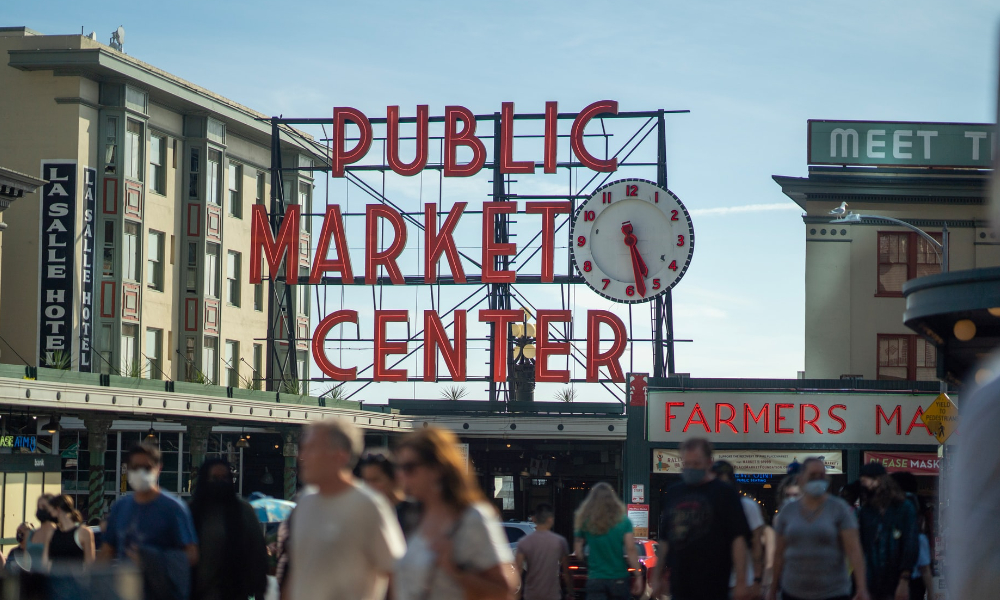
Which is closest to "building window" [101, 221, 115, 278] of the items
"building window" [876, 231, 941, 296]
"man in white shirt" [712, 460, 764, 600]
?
"building window" [876, 231, 941, 296]

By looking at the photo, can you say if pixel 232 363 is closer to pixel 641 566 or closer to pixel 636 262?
pixel 636 262

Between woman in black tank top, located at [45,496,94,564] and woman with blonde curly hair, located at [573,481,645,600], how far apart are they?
14.5 feet

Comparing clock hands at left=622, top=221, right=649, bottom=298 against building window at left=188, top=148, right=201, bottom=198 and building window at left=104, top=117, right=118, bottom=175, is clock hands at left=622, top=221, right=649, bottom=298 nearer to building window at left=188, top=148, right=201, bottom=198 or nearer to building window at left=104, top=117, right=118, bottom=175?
building window at left=188, top=148, right=201, bottom=198

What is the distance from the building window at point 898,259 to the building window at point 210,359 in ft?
78.2

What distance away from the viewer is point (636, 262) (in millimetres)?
40062

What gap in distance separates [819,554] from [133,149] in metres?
36.4

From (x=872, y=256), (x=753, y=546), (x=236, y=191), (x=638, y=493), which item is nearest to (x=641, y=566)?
(x=638, y=493)

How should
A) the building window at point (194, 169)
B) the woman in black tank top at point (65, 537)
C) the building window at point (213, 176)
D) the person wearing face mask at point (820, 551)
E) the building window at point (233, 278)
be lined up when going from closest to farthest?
the person wearing face mask at point (820, 551)
the woman in black tank top at point (65, 537)
the building window at point (194, 169)
the building window at point (213, 176)
the building window at point (233, 278)

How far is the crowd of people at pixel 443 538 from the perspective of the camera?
518 centimetres

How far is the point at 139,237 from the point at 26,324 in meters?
5.27

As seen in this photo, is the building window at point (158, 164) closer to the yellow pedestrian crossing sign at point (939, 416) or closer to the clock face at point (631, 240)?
the clock face at point (631, 240)

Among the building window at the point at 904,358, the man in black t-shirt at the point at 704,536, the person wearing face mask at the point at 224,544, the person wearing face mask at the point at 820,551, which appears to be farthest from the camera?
the building window at the point at 904,358

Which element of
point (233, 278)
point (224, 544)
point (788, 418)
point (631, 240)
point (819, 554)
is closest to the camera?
point (224, 544)

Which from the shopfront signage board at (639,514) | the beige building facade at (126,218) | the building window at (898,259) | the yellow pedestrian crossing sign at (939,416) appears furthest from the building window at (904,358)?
the beige building facade at (126,218)
